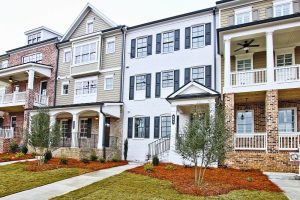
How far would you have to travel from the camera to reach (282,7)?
1700cm

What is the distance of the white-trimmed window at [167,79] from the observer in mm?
20233

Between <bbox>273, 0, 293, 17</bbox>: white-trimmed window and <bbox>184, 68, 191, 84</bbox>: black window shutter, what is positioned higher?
<bbox>273, 0, 293, 17</bbox>: white-trimmed window

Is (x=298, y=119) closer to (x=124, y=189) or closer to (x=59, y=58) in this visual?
(x=124, y=189)

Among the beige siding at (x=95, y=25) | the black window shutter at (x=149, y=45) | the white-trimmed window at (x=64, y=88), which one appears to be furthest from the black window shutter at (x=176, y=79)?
the white-trimmed window at (x=64, y=88)

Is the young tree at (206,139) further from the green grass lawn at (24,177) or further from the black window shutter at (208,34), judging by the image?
the black window shutter at (208,34)

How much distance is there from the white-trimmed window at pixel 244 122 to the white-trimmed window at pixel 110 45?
1102 centimetres

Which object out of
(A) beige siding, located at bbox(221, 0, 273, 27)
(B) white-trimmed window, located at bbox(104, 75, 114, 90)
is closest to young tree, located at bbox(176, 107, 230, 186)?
(A) beige siding, located at bbox(221, 0, 273, 27)

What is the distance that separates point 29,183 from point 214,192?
7.30m

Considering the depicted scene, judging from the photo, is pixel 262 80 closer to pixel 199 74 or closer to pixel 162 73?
pixel 199 74

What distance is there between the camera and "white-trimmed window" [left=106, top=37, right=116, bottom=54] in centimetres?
2306

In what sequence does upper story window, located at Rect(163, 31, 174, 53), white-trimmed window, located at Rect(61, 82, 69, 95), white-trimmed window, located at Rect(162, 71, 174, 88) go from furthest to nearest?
white-trimmed window, located at Rect(61, 82, 69, 95) < upper story window, located at Rect(163, 31, 174, 53) < white-trimmed window, located at Rect(162, 71, 174, 88)

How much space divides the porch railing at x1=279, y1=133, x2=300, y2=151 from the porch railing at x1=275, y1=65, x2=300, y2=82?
9.46 ft

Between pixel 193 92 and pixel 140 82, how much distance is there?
216 inches

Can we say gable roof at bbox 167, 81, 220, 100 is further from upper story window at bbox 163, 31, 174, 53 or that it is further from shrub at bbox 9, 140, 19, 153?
shrub at bbox 9, 140, 19, 153
